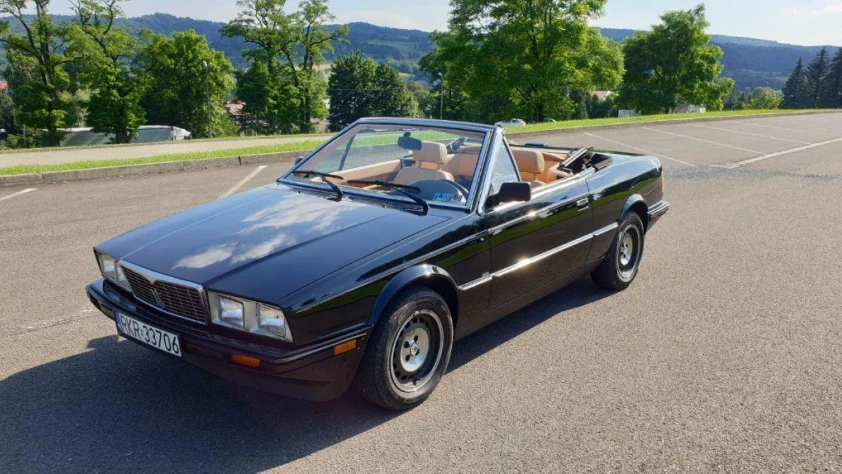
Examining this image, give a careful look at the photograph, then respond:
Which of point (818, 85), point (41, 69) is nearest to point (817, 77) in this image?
point (818, 85)

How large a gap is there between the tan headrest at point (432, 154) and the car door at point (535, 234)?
43cm

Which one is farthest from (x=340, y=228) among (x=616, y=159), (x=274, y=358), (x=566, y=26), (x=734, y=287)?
(x=566, y=26)

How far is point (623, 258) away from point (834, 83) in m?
104

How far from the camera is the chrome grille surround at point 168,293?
9.32ft

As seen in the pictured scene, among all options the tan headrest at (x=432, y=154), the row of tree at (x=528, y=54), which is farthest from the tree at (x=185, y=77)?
the tan headrest at (x=432, y=154)

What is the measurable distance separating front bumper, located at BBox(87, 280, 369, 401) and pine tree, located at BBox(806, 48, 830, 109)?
109 meters

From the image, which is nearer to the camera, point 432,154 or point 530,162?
point 432,154

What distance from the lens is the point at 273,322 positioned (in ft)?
8.95

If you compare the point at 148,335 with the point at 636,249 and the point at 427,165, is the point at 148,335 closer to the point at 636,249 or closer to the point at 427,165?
the point at 427,165

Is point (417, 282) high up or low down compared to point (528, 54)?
down

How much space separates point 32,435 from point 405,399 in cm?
179

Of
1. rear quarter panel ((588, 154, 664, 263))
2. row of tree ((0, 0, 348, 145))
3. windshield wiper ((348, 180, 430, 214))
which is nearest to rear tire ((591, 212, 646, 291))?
rear quarter panel ((588, 154, 664, 263))

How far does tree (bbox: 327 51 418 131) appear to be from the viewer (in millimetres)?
72812

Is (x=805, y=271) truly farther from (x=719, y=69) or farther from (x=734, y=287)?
(x=719, y=69)
